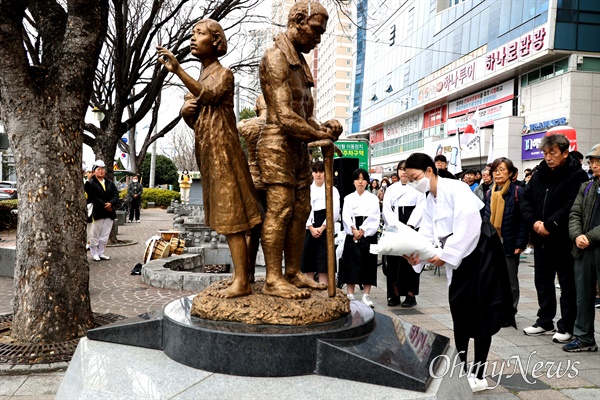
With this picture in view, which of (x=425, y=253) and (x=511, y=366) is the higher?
(x=425, y=253)

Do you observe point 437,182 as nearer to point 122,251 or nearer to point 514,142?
point 122,251

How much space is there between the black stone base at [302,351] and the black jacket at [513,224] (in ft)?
10.3

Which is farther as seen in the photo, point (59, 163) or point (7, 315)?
point (7, 315)

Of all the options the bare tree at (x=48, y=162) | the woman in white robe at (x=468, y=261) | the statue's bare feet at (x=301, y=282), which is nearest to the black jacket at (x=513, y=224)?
the woman in white robe at (x=468, y=261)

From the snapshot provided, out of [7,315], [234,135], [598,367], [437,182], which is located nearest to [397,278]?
[598,367]

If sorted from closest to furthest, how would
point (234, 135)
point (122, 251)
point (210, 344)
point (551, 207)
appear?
point (210, 344) → point (234, 135) → point (551, 207) → point (122, 251)

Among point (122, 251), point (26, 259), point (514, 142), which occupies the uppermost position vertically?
point (514, 142)

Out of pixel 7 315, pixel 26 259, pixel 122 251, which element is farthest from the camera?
pixel 122 251

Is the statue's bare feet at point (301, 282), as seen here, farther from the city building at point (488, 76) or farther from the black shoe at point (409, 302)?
the city building at point (488, 76)

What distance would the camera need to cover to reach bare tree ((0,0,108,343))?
16.0 ft

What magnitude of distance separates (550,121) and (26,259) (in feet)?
80.2

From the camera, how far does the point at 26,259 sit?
493cm

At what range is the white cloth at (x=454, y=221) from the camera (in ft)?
11.8

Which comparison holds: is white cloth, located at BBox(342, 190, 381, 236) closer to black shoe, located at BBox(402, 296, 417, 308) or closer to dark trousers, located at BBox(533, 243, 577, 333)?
black shoe, located at BBox(402, 296, 417, 308)
